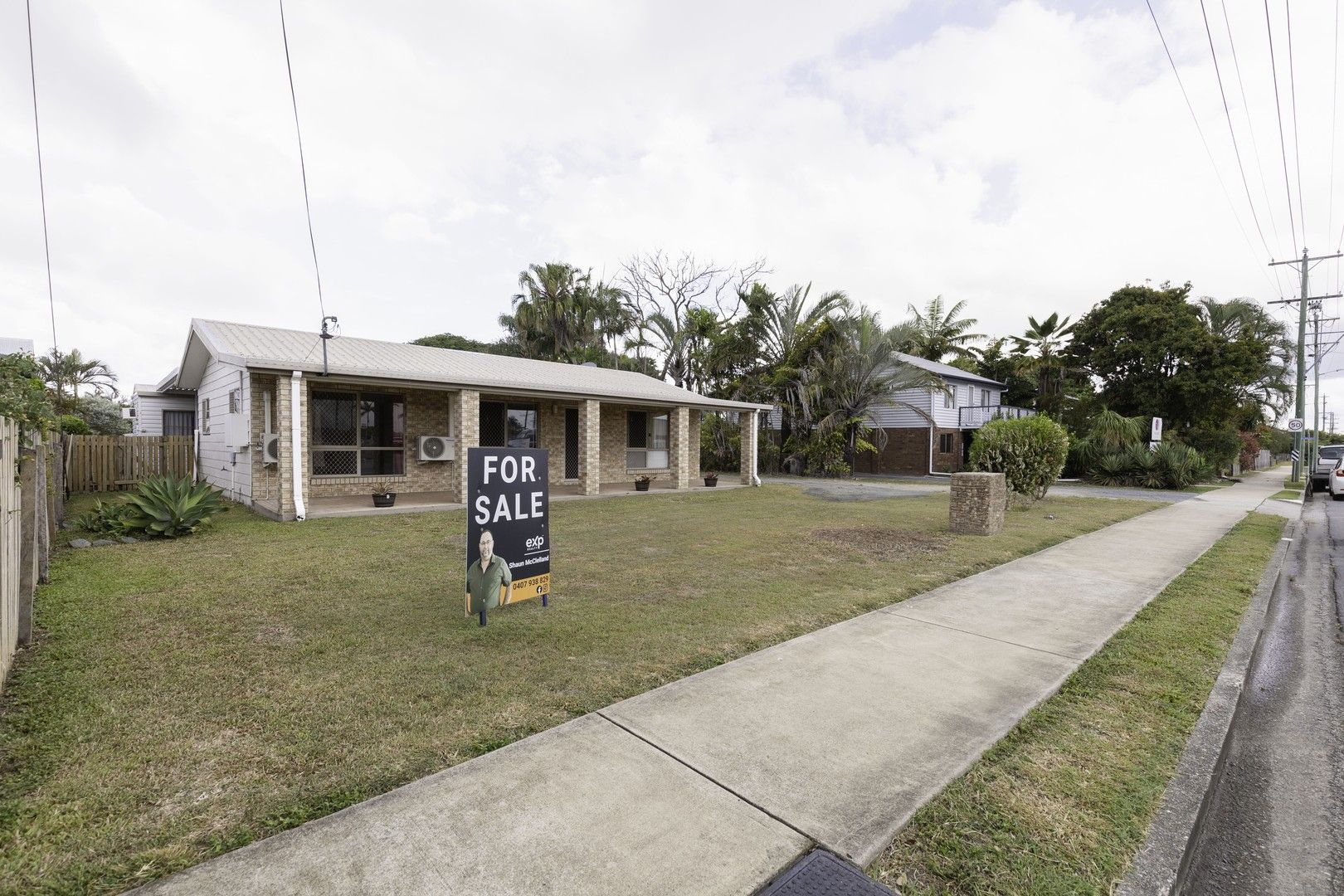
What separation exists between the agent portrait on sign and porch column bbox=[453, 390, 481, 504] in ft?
25.9

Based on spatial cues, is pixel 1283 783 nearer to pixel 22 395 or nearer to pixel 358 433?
pixel 22 395

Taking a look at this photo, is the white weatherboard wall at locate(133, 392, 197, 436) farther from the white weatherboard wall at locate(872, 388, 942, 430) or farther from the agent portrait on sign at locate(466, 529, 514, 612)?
the white weatherboard wall at locate(872, 388, 942, 430)

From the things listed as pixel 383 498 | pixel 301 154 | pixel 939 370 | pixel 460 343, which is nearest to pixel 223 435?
pixel 383 498

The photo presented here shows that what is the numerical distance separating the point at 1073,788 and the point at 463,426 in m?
11.6

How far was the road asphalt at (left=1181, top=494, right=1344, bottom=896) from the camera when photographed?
7.29 feet

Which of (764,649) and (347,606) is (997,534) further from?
(347,606)

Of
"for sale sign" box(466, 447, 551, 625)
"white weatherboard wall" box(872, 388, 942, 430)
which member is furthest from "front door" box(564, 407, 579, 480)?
"white weatherboard wall" box(872, 388, 942, 430)

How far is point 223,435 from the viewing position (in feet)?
42.2

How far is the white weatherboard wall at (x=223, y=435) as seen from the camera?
37.8 ft

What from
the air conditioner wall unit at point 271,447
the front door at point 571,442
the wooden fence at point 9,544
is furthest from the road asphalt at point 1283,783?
the front door at point 571,442

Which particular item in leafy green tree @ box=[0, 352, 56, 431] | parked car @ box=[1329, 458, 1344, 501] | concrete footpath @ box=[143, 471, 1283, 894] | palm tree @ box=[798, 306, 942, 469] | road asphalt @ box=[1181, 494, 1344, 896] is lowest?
road asphalt @ box=[1181, 494, 1344, 896]

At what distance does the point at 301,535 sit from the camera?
27.8ft

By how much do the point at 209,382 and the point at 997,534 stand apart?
17.3 metres

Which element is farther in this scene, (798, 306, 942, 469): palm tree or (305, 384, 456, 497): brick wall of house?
(798, 306, 942, 469): palm tree
